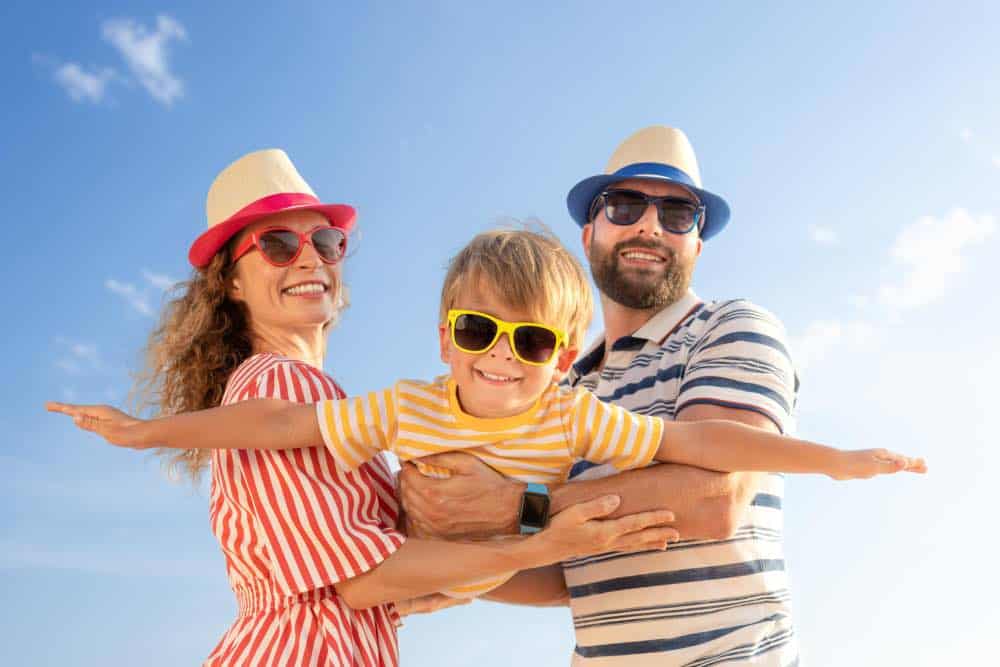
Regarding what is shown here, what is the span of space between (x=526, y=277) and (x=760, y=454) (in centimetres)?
125

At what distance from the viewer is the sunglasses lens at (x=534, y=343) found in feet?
13.2

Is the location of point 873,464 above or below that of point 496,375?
below

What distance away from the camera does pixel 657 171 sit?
5984 mm

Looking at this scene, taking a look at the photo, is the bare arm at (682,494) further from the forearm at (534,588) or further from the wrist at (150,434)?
the wrist at (150,434)

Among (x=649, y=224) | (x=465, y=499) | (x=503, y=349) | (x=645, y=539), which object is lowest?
(x=645, y=539)

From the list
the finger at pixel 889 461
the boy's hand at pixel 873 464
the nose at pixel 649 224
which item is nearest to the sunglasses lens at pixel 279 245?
the nose at pixel 649 224

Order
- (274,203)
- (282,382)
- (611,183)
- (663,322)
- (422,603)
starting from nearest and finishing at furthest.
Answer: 1. (282,382)
2. (422,603)
3. (274,203)
4. (663,322)
5. (611,183)

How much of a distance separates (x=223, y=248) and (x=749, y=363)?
8.94 feet

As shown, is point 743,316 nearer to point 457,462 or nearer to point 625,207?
point 625,207

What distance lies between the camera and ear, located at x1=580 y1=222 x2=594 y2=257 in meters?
6.37

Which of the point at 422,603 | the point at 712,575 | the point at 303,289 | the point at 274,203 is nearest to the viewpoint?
the point at 422,603

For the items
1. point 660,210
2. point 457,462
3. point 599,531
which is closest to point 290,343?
point 457,462

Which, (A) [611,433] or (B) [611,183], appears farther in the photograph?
(B) [611,183]

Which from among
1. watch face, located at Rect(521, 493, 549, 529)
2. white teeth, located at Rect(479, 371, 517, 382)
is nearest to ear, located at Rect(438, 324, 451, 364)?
white teeth, located at Rect(479, 371, 517, 382)
